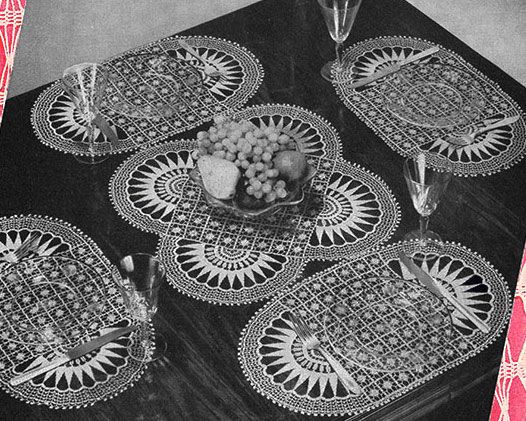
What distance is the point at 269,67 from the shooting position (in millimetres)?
2510

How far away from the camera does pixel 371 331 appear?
1.88 metres

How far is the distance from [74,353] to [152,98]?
0.79m

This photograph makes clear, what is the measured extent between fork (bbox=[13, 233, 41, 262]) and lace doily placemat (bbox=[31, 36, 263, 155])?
28 cm

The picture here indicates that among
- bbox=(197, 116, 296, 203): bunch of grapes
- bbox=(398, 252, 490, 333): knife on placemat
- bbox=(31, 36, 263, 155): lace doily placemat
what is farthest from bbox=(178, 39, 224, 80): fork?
bbox=(398, 252, 490, 333): knife on placemat

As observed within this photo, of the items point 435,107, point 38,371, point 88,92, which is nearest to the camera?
point 38,371

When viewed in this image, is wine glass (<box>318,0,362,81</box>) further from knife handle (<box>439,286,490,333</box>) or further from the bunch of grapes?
knife handle (<box>439,286,490,333</box>)

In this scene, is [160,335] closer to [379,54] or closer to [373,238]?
[373,238]

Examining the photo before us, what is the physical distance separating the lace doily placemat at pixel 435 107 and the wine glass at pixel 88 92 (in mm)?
579

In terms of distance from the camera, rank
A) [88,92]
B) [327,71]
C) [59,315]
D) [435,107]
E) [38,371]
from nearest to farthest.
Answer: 1. [38,371]
2. [59,315]
3. [88,92]
4. [435,107]
5. [327,71]

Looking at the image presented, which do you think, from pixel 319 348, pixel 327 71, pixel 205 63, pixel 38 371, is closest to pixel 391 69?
pixel 327 71

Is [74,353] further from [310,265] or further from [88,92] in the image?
[88,92]

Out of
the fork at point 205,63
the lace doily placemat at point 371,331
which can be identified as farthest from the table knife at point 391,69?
the lace doily placemat at point 371,331

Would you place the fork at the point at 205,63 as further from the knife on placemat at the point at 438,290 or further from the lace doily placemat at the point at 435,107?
the knife on placemat at the point at 438,290

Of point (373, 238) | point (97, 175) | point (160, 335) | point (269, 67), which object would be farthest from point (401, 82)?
point (160, 335)
